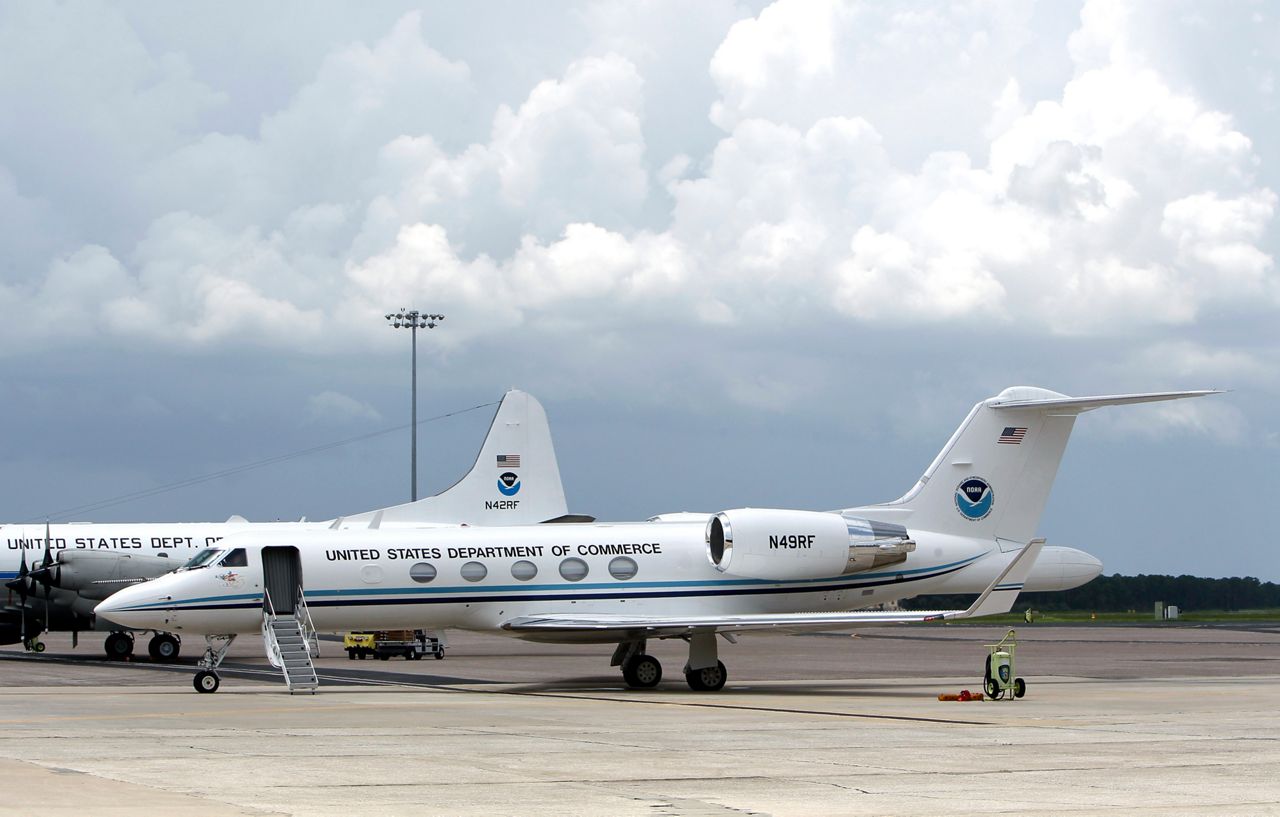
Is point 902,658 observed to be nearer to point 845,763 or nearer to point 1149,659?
point 1149,659

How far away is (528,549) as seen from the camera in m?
30.7

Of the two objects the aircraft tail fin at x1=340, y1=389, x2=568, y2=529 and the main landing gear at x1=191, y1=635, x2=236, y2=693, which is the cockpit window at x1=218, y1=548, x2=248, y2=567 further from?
the aircraft tail fin at x1=340, y1=389, x2=568, y2=529

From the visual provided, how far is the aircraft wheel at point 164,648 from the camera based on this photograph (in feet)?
136

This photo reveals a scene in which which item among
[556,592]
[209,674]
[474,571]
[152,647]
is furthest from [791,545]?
[152,647]

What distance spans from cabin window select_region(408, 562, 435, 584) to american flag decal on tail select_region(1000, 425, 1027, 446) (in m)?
12.0

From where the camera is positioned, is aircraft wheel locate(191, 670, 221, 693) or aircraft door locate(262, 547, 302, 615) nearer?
aircraft wheel locate(191, 670, 221, 693)

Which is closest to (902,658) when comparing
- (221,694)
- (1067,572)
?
(1067,572)

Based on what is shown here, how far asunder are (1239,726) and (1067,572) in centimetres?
1098

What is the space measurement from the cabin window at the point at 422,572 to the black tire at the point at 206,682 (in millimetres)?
4039

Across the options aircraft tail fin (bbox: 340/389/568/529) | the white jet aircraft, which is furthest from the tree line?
the white jet aircraft

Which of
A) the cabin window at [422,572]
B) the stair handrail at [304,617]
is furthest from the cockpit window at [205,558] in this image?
the cabin window at [422,572]

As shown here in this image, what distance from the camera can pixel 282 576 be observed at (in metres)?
29.7

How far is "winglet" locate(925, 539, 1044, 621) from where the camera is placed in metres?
26.9

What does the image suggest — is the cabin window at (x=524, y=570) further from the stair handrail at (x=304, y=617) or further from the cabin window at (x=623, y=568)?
the stair handrail at (x=304, y=617)
